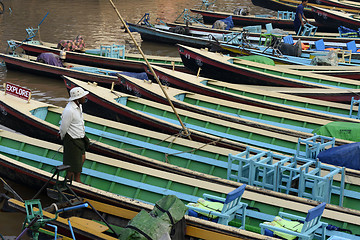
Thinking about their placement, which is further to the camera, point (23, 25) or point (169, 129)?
point (23, 25)

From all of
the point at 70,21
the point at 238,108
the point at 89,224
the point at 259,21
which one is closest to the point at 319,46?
the point at 238,108

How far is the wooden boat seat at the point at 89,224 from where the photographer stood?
6.80 metres

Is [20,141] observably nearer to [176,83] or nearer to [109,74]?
[176,83]

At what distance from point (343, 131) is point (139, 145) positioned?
12.4 feet

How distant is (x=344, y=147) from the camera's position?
838cm

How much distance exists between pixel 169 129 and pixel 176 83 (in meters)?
3.24

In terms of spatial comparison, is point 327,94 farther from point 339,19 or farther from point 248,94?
point 339,19

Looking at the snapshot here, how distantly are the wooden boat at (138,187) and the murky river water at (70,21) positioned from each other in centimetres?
73

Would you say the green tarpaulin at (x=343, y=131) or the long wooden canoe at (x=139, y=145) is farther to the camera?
the green tarpaulin at (x=343, y=131)

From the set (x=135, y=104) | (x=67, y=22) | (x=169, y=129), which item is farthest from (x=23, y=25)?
(x=169, y=129)

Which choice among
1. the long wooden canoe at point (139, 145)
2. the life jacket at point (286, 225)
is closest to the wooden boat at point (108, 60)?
the long wooden canoe at point (139, 145)

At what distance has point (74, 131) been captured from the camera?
7.90m

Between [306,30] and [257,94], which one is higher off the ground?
[306,30]

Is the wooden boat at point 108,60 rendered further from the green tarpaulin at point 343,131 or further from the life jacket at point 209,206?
the life jacket at point 209,206
